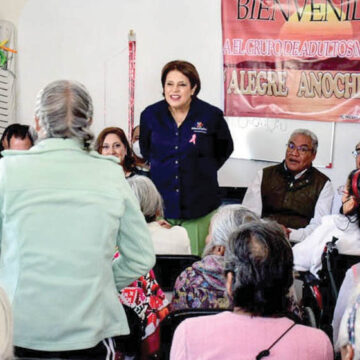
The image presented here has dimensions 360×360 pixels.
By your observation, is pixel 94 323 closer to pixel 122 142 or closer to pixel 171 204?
pixel 171 204

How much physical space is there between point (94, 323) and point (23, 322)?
0.19 meters

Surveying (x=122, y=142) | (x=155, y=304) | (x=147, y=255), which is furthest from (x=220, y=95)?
(x=147, y=255)

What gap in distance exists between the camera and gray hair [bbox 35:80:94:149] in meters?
1.73

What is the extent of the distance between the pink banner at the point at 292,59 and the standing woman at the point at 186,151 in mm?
1395

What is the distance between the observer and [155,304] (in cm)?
235

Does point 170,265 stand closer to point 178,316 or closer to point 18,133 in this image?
point 178,316

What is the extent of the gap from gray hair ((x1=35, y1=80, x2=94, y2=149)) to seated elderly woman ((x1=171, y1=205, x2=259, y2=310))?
72 cm

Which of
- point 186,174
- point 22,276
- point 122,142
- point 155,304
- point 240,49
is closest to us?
point 22,276

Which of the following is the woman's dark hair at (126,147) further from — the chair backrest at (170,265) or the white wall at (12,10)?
the white wall at (12,10)

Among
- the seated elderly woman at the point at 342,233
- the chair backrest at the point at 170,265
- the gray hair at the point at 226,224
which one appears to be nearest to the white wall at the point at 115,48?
the seated elderly woman at the point at 342,233

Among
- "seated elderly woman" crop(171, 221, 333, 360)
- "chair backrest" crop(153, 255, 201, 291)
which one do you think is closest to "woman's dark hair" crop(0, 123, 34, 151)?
"chair backrest" crop(153, 255, 201, 291)

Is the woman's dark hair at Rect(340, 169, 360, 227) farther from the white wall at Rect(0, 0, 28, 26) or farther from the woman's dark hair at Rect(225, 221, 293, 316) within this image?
the white wall at Rect(0, 0, 28, 26)

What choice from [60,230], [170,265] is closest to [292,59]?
[170,265]

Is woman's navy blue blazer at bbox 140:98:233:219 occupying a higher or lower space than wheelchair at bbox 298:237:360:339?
higher
